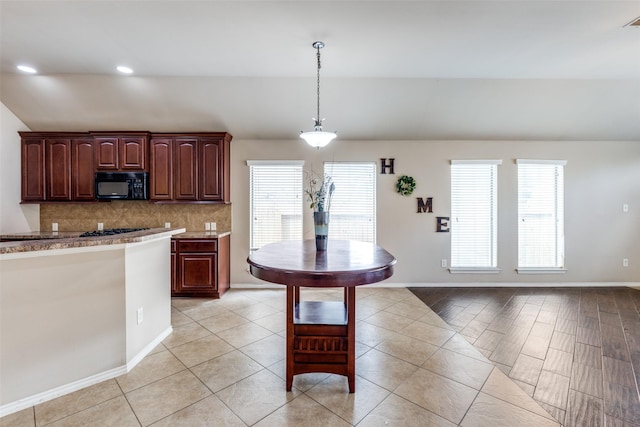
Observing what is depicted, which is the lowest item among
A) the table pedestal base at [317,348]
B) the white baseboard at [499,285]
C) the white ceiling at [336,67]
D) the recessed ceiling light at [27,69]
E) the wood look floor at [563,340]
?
the wood look floor at [563,340]

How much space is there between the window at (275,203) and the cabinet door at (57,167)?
268cm

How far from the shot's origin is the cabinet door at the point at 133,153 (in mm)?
4055

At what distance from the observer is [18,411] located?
1777mm

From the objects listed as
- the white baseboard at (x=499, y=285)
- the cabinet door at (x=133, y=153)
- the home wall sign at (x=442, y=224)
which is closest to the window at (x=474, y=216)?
the home wall sign at (x=442, y=224)

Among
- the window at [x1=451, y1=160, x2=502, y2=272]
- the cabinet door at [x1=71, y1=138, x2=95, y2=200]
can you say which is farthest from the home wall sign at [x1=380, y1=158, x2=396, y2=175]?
the cabinet door at [x1=71, y1=138, x2=95, y2=200]

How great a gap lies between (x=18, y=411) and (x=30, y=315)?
0.60 metres

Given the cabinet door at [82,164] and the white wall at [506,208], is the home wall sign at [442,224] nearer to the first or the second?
the white wall at [506,208]

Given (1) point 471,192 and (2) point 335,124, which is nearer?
(2) point 335,124

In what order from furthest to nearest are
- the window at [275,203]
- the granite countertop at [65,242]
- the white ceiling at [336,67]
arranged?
the window at [275,203] → the white ceiling at [336,67] → the granite countertop at [65,242]

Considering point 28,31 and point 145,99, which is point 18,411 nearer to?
point 28,31

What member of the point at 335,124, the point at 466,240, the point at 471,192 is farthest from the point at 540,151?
the point at 335,124

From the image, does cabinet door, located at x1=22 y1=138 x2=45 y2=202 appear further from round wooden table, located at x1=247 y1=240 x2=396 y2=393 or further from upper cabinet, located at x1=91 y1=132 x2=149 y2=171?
round wooden table, located at x1=247 y1=240 x2=396 y2=393

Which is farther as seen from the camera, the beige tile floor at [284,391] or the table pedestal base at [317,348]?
the table pedestal base at [317,348]

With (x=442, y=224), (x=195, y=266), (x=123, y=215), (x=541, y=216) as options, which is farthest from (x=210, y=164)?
(x=541, y=216)
